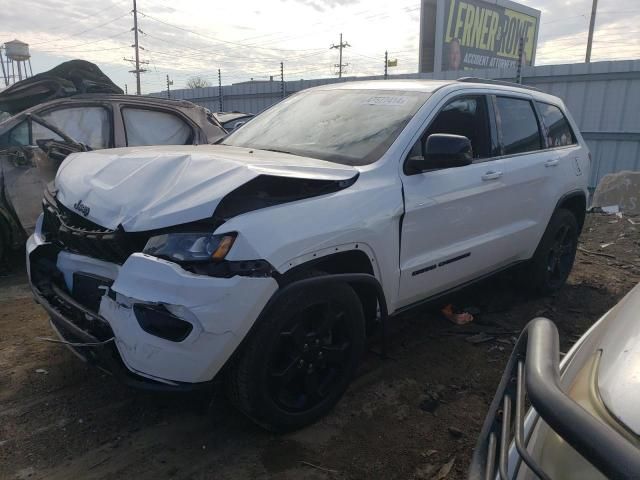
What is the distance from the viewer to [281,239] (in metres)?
2.31

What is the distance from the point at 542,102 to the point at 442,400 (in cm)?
302

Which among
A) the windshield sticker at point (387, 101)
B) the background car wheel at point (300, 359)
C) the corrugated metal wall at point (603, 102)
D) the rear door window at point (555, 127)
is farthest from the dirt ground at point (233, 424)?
the corrugated metal wall at point (603, 102)

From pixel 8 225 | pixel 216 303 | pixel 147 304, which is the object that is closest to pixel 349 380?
pixel 216 303

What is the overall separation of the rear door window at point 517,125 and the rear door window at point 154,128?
12.9 feet

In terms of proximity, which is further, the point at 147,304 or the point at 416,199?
the point at 416,199

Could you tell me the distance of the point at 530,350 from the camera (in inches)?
53.4

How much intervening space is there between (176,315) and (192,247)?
299 mm

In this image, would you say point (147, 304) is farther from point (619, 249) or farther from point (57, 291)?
point (619, 249)

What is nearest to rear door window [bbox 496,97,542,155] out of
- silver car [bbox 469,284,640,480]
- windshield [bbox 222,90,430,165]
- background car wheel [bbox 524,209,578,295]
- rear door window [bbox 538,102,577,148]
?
rear door window [bbox 538,102,577,148]

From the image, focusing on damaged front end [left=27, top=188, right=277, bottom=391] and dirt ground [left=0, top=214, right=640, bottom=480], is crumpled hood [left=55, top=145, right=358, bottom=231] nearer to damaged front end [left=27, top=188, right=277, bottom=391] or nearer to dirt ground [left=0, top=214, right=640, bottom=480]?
damaged front end [left=27, top=188, right=277, bottom=391]

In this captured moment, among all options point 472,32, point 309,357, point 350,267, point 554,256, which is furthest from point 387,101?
point 472,32

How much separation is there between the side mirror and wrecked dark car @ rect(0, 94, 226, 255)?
2.85m

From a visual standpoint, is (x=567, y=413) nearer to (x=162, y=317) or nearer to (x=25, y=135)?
(x=162, y=317)

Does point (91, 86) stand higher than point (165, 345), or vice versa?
point (91, 86)
